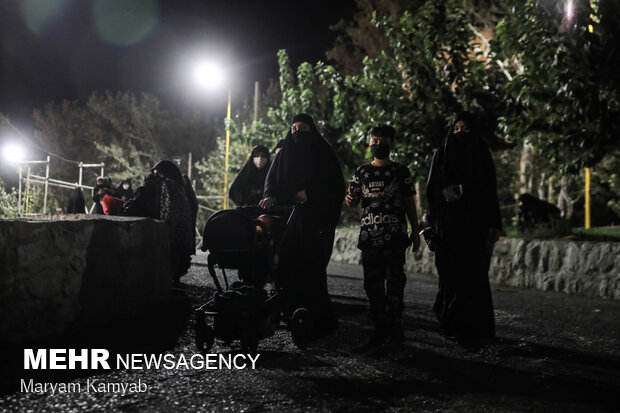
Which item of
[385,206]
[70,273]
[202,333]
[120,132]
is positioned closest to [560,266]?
[385,206]

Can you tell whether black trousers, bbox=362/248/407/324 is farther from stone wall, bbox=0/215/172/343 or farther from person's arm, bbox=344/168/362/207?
stone wall, bbox=0/215/172/343

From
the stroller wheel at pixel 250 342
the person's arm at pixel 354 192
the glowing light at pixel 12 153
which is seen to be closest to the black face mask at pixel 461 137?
the person's arm at pixel 354 192

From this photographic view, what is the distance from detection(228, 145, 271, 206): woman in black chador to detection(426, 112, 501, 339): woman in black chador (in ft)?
9.59

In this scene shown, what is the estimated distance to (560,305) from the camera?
317 inches

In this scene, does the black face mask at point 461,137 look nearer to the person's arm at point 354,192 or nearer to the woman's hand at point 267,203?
the person's arm at point 354,192

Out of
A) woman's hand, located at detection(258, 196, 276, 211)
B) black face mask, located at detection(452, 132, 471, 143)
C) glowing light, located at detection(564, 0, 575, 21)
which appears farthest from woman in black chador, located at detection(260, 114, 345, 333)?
glowing light, located at detection(564, 0, 575, 21)

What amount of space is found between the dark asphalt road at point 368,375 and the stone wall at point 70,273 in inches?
11.1

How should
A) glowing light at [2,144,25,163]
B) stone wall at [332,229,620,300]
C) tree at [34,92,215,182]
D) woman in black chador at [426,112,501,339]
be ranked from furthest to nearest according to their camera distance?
tree at [34,92,215,182] < glowing light at [2,144,25,163] < stone wall at [332,229,620,300] < woman in black chador at [426,112,501,339]

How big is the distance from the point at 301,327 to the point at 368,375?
0.99 meters

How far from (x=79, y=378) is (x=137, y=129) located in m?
44.1

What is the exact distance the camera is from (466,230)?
17.7ft

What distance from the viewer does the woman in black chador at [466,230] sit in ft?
17.4

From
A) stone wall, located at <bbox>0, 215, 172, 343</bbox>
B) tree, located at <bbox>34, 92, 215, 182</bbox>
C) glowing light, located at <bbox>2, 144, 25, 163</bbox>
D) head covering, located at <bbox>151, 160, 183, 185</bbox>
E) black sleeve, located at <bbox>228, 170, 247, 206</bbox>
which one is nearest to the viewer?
stone wall, located at <bbox>0, 215, 172, 343</bbox>

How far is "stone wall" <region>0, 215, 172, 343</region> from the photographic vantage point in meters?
4.79
